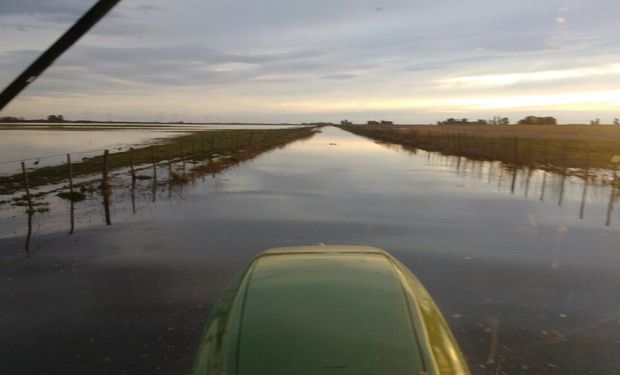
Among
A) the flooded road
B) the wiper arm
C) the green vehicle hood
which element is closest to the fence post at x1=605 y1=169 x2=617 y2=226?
the flooded road

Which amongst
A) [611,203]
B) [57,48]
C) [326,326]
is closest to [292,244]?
[326,326]

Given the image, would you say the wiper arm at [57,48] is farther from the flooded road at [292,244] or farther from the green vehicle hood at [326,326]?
the flooded road at [292,244]

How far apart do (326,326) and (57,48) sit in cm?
164

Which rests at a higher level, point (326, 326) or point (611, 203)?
point (326, 326)

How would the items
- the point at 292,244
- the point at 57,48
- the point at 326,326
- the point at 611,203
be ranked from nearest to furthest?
the point at 57,48 → the point at 326,326 → the point at 292,244 → the point at 611,203

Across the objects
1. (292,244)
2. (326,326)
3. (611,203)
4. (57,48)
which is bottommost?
(292,244)

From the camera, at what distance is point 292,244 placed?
900 centimetres

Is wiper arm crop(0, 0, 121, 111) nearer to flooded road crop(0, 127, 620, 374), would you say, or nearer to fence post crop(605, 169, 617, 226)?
flooded road crop(0, 127, 620, 374)

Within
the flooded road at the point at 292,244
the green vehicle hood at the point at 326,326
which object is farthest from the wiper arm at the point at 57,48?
the flooded road at the point at 292,244

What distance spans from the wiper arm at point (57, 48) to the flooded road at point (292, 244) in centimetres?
350

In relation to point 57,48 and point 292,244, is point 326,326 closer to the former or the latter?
point 57,48

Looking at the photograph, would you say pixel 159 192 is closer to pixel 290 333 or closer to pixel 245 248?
pixel 245 248

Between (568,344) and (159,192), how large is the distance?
13.9 metres

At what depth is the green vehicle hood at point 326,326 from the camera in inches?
80.5
